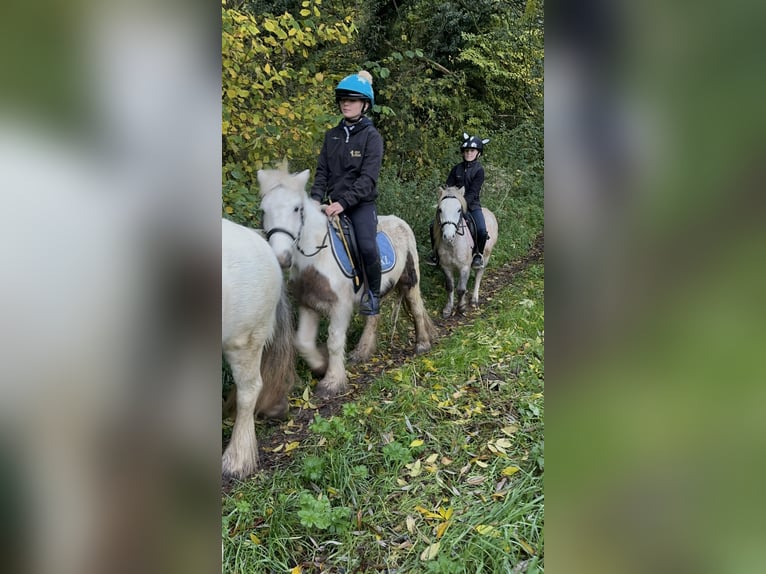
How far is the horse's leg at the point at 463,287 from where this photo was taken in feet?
11.3

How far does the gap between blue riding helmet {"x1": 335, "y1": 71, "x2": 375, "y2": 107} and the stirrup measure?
1.30 m

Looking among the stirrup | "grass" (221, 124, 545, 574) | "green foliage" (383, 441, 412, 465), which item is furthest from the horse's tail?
the stirrup

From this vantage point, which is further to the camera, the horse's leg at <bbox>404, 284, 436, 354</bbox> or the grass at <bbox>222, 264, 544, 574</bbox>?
the horse's leg at <bbox>404, 284, 436, 354</bbox>

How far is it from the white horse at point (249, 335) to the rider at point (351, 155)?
0.64 m

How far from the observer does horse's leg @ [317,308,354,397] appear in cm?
269

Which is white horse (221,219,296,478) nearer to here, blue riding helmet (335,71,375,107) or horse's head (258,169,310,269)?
horse's head (258,169,310,269)

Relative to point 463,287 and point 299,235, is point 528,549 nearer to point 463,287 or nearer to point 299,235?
point 299,235

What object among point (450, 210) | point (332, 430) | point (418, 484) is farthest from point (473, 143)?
point (418, 484)

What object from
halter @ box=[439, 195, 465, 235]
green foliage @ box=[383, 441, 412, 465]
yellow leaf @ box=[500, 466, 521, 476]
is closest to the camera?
yellow leaf @ box=[500, 466, 521, 476]

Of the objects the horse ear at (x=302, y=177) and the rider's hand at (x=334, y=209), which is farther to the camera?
the rider's hand at (x=334, y=209)

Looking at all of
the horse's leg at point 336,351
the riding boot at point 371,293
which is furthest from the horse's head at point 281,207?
the riding boot at point 371,293

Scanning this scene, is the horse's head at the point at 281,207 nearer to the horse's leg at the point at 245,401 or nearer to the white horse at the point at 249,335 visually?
the white horse at the point at 249,335
